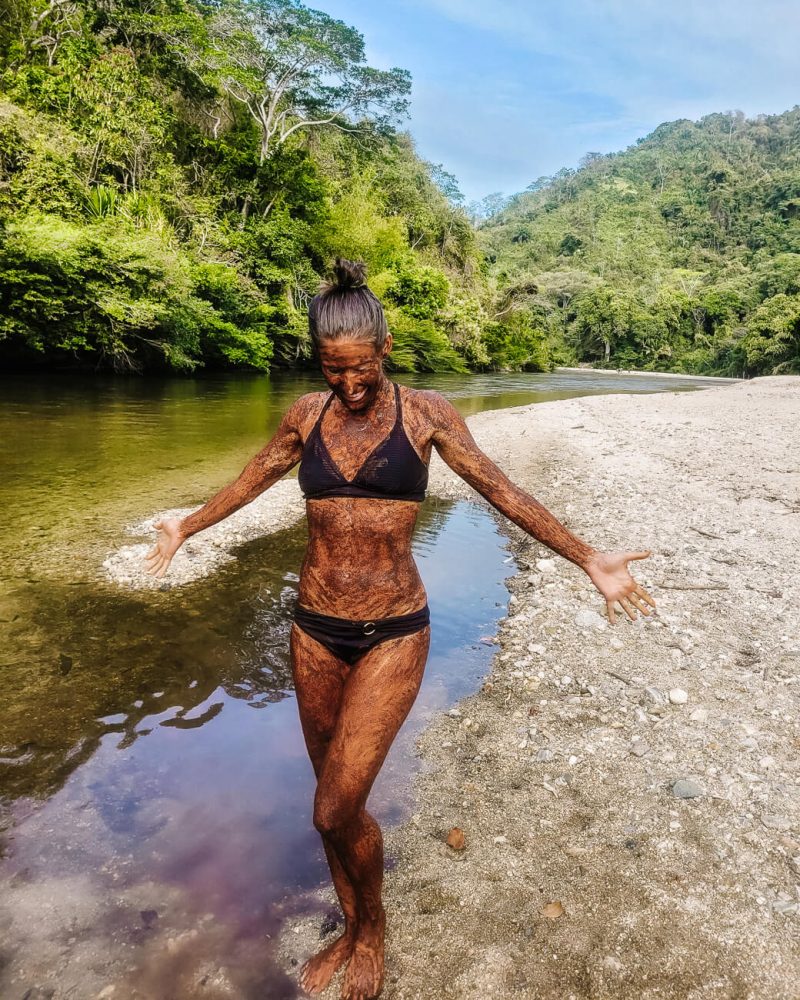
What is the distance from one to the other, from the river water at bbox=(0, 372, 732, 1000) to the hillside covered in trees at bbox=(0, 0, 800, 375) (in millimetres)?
11773

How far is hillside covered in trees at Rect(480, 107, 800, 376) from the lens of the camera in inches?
2427

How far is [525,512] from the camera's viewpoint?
2281 millimetres

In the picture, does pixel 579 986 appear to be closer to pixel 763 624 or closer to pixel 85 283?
Result: pixel 763 624

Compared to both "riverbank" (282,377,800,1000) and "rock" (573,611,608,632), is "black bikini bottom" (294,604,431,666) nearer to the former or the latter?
"riverbank" (282,377,800,1000)

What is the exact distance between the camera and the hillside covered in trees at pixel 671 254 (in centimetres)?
6166

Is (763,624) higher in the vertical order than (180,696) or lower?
higher

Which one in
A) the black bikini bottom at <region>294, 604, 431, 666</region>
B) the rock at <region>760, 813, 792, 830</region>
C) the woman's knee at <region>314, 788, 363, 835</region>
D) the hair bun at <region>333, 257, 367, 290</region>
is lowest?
the rock at <region>760, 813, 792, 830</region>

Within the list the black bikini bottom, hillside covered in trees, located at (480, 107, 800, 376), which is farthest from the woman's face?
hillside covered in trees, located at (480, 107, 800, 376)

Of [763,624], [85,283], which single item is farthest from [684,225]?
[763,624]

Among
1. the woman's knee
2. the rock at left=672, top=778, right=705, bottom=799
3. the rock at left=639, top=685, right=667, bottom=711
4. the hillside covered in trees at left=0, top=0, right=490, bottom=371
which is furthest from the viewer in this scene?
the hillside covered in trees at left=0, top=0, right=490, bottom=371

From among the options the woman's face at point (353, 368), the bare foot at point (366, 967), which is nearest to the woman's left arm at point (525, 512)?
the woman's face at point (353, 368)

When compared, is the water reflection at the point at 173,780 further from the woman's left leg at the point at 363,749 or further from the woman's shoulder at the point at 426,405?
the woman's shoulder at the point at 426,405

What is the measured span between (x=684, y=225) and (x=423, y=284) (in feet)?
286

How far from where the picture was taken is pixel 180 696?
14.8ft
